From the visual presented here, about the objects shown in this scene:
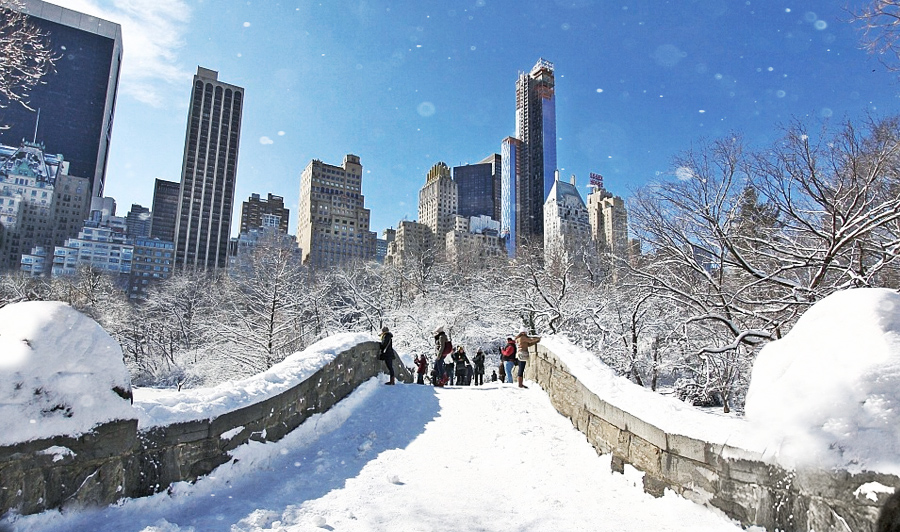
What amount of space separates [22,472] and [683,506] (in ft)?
16.0

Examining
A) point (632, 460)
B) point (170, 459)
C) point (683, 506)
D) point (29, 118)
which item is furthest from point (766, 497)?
point (29, 118)

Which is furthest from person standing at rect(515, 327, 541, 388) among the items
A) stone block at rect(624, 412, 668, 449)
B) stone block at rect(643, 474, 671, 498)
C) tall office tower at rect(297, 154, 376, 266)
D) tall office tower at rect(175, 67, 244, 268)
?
tall office tower at rect(175, 67, 244, 268)

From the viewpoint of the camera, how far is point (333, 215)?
126312mm

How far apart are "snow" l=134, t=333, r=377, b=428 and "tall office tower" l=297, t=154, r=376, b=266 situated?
3313 inches

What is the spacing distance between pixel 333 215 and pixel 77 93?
326ft

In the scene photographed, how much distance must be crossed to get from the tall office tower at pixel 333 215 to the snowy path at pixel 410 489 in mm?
84451

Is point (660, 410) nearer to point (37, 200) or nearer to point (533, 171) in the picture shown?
point (37, 200)

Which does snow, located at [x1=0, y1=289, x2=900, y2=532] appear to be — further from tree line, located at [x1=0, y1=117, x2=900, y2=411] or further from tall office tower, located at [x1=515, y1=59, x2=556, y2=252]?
tall office tower, located at [x1=515, y1=59, x2=556, y2=252]

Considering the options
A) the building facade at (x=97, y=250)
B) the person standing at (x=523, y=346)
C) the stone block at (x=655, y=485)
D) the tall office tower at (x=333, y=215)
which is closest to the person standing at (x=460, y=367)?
the person standing at (x=523, y=346)

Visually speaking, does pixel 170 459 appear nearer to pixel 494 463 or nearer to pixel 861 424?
pixel 494 463

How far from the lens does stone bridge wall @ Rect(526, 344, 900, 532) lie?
302 cm

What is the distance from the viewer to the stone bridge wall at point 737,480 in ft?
9.92

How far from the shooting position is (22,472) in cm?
330

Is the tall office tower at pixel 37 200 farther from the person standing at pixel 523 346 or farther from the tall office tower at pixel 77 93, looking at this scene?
the person standing at pixel 523 346
